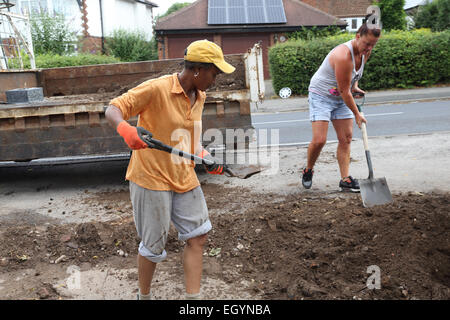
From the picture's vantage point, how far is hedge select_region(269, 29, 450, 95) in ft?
55.7

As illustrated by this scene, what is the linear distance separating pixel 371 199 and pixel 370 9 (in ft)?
6.61

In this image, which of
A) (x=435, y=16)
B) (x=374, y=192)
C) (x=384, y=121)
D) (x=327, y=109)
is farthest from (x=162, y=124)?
(x=435, y=16)

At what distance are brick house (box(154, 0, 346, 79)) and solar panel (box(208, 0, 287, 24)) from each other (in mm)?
313

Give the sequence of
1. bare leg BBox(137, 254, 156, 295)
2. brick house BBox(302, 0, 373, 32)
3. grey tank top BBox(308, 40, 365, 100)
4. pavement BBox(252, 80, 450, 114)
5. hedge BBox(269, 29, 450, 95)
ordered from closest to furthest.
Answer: bare leg BBox(137, 254, 156, 295) → grey tank top BBox(308, 40, 365, 100) → pavement BBox(252, 80, 450, 114) → hedge BBox(269, 29, 450, 95) → brick house BBox(302, 0, 373, 32)

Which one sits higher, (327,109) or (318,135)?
(327,109)

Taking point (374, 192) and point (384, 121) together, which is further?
point (384, 121)

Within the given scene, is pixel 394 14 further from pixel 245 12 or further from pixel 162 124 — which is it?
pixel 162 124

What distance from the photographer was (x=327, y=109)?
17.1 ft

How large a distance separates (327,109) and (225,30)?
2285 centimetres

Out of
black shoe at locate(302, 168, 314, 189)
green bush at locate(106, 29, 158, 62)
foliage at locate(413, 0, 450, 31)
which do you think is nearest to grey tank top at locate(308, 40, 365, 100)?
black shoe at locate(302, 168, 314, 189)

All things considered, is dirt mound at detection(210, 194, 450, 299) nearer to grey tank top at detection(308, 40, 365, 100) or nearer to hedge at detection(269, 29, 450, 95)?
grey tank top at detection(308, 40, 365, 100)

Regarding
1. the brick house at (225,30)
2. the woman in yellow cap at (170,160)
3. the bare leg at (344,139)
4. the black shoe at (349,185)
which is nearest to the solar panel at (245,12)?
the brick house at (225,30)

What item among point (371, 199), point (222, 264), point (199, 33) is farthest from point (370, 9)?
point (199, 33)

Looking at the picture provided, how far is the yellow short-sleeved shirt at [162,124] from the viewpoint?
2.61 meters
